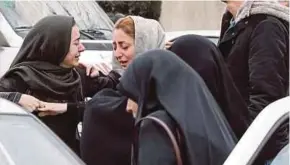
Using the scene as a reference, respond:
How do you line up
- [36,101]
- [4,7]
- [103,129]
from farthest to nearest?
[4,7]
[36,101]
[103,129]

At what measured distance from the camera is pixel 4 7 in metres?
6.79

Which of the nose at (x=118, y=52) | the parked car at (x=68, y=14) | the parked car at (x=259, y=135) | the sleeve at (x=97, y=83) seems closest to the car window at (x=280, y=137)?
the parked car at (x=259, y=135)

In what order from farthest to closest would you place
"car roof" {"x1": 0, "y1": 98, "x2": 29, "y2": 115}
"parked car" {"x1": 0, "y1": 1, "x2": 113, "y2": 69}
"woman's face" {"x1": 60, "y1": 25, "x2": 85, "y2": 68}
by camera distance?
"parked car" {"x1": 0, "y1": 1, "x2": 113, "y2": 69}, "woman's face" {"x1": 60, "y1": 25, "x2": 85, "y2": 68}, "car roof" {"x1": 0, "y1": 98, "x2": 29, "y2": 115}

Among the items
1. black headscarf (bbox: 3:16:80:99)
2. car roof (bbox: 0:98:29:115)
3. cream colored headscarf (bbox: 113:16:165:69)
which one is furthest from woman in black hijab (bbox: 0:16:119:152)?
car roof (bbox: 0:98:29:115)

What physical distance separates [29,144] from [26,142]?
0.02 metres

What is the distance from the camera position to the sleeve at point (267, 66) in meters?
4.52

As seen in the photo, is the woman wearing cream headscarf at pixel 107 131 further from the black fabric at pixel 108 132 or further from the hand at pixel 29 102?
the hand at pixel 29 102

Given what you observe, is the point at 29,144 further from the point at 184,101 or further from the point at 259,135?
the point at 259,135

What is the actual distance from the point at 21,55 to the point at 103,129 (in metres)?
0.91

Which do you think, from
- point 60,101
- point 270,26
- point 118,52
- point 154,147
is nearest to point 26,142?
point 154,147

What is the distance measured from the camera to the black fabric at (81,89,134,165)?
4.20 meters

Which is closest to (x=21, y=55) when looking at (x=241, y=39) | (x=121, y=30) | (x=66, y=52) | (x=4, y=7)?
(x=66, y=52)

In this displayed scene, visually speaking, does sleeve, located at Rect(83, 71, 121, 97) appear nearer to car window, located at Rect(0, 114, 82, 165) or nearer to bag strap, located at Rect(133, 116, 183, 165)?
car window, located at Rect(0, 114, 82, 165)

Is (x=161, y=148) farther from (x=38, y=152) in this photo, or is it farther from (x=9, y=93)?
(x=9, y=93)
